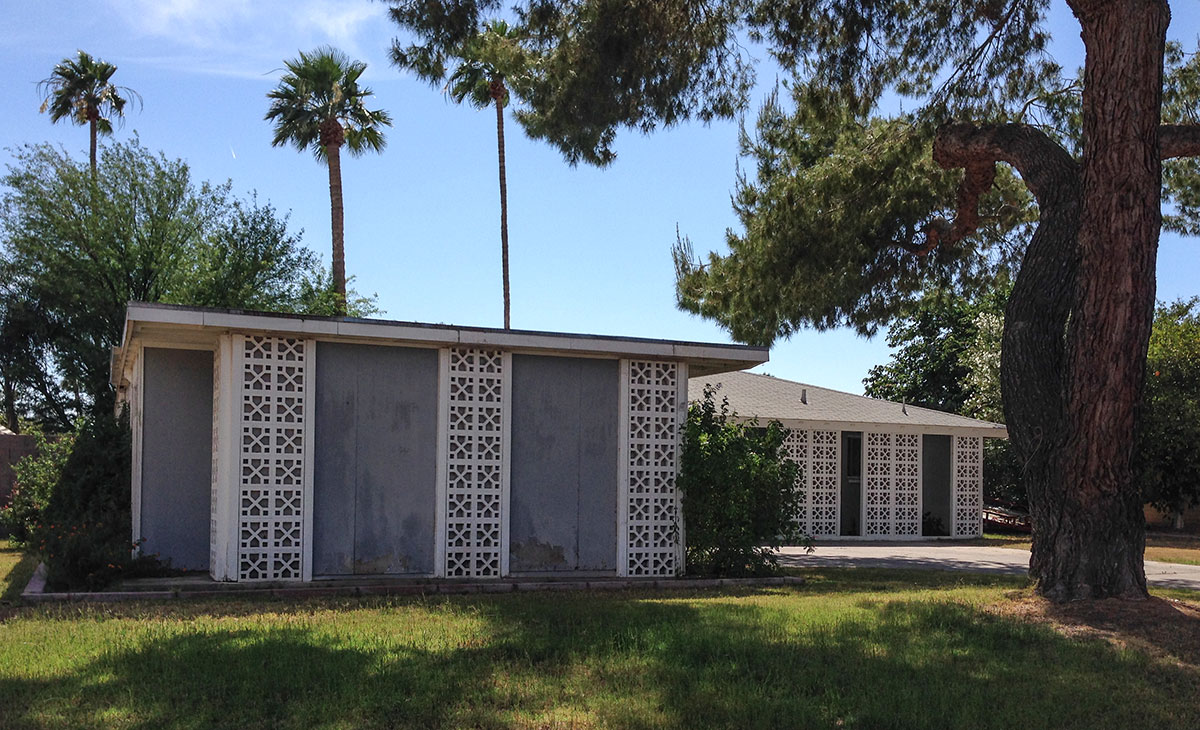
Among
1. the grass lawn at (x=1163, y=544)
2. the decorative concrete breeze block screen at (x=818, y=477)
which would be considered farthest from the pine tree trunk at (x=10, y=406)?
the grass lawn at (x=1163, y=544)

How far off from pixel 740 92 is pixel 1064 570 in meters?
7.11

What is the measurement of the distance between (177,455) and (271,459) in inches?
92.8

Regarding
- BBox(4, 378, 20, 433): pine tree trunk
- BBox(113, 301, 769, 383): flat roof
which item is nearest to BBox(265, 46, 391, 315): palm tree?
BBox(4, 378, 20, 433): pine tree trunk

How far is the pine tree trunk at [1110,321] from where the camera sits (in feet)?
31.3

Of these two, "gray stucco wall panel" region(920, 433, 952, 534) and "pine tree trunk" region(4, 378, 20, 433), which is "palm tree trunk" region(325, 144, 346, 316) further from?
"gray stucco wall panel" region(920, 433, 952, 534)

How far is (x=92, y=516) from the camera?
1241 cm

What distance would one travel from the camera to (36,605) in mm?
9664

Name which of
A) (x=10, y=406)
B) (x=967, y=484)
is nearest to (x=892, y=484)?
(x=967, y=484)

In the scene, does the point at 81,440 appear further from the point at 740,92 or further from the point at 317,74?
the point at 317,74

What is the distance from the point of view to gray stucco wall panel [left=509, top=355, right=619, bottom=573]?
12.1m

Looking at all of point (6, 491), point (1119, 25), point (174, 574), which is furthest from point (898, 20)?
point (6, 491)

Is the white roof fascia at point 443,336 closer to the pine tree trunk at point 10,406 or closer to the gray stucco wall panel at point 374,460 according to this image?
the gray stucco wall panel at point 374,460

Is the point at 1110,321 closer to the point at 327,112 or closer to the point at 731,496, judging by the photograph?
the point at 731,496

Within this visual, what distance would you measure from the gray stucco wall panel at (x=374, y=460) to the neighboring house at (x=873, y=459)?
10.7 meters
